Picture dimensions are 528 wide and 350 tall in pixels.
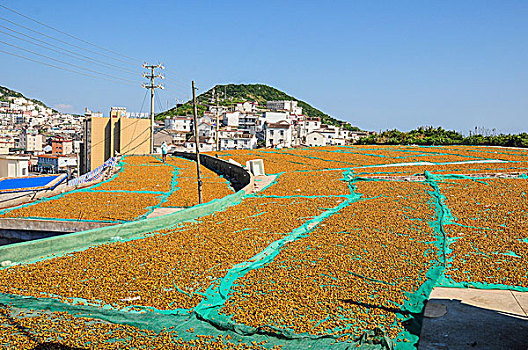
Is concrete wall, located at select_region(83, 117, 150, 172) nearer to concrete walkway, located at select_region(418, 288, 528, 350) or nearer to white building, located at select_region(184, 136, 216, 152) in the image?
white building, located at select_region(184, 136, 216, 152)

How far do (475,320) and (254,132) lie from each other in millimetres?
71034

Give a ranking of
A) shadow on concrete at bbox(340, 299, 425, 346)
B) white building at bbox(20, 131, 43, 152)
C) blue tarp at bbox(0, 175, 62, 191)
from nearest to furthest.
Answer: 1. shadow on concrete at bbox(340, 299, 425, 346)
2. blue tarp at bbox(0, 175, 62, 191)
3. white building at bbox(20, 131, 43, 152)

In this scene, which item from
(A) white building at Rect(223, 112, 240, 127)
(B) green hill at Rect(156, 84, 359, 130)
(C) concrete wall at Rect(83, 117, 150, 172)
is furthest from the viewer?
(B) green hill at Rect(156, 84, 359, 130)

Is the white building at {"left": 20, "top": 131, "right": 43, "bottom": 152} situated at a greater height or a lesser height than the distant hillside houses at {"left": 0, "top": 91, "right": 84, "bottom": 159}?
lesser

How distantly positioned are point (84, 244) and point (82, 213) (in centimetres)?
376

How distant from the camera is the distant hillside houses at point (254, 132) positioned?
194 feet

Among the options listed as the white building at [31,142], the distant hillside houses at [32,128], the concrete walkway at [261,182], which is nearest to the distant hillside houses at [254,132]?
the concrete walkway at [261,182]

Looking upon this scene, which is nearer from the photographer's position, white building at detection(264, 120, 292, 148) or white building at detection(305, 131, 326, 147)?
white building at detection(264, 120, 292, 148)

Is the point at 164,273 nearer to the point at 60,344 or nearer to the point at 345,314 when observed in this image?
the point at 60,344

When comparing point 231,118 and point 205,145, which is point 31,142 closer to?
point 231,118

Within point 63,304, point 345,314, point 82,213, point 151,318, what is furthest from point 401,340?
point 82,213

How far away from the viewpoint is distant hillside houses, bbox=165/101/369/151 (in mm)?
59156

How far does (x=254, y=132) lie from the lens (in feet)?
246

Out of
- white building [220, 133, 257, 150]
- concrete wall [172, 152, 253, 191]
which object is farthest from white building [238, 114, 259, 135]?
concrete wall [172, 152, 253, 191]
